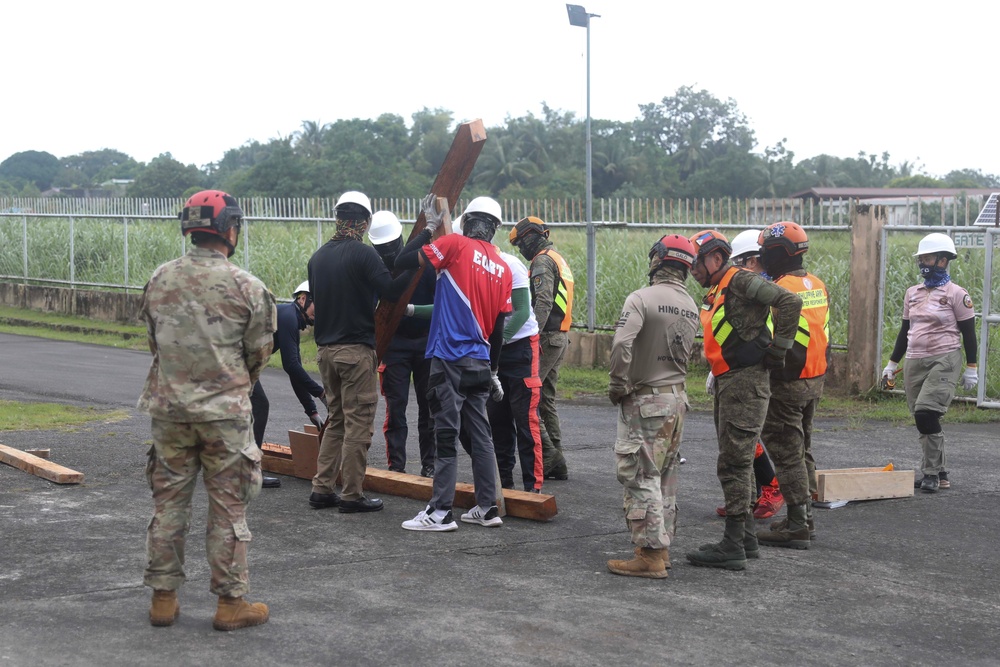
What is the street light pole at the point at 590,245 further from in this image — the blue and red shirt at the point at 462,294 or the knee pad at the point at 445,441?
the knee pad at the point at 445,441

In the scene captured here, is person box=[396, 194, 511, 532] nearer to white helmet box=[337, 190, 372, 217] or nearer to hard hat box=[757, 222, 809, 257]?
white helmet box=[337, 190, 372, 217]

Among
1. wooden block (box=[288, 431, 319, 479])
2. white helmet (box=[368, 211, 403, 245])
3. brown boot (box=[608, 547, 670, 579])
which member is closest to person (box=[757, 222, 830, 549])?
brown boot (box=[608, 547, 670, 579])

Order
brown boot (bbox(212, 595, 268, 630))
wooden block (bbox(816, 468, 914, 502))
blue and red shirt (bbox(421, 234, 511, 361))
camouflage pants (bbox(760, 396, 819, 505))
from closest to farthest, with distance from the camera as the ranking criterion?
1. brown boot (bbox(212, 595, 268, 630))
2. camouflage pants (bbox(760, 396, 819, 505))
3. blue and red shirt (bbox(421, 234, 511, 361))
4. wooden block (bbox(816, 468, 914, 502))

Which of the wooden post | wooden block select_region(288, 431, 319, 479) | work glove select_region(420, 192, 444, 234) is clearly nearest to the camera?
work glove select_region(420, 192, 444, 234)

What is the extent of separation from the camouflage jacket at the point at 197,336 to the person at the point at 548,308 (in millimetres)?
3661

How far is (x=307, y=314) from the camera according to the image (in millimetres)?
8430

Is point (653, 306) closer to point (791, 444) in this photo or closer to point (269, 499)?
point (791, 444)

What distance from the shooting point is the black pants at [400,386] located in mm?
8438

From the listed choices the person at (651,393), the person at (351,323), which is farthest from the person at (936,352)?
the person at (351,323)

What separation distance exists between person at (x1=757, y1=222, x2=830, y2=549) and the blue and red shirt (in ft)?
5.79

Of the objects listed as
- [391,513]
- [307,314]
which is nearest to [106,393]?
[307,314]

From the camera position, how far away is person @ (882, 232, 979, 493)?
8812 mm

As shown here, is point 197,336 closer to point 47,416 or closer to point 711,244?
point 711,244

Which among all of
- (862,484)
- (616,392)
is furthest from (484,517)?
(862,484)
